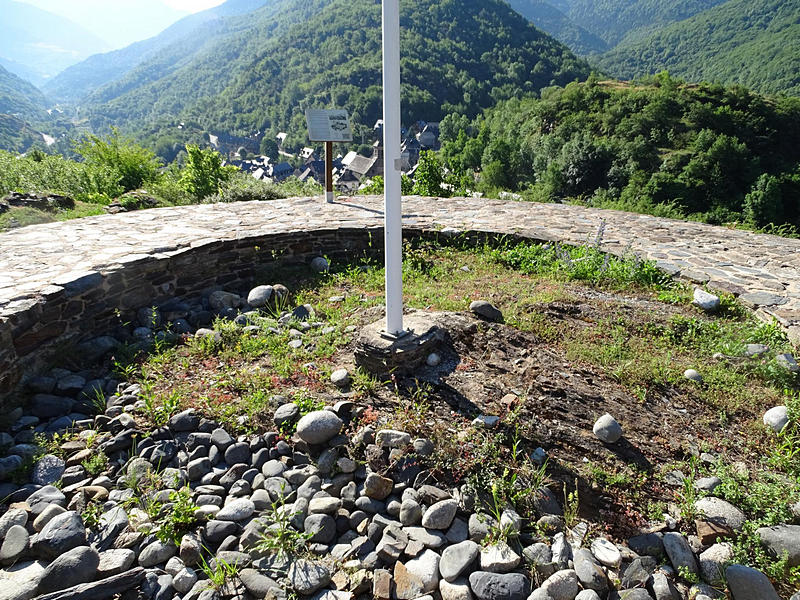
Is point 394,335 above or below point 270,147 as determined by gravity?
above

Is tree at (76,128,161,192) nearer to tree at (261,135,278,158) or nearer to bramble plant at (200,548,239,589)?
bramble plant at (200,548,239,589)

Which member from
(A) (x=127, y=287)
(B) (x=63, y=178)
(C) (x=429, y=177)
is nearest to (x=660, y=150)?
(C) (x=429, y=177)

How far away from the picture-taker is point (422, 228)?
6414 mm

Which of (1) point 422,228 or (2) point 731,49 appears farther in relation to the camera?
(2) point 731,49

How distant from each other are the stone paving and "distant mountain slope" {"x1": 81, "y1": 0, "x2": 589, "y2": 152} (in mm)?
67708

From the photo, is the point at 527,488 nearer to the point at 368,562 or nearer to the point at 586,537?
the point at 586,537

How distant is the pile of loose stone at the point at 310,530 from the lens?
2055 mm

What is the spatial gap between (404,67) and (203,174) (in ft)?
225

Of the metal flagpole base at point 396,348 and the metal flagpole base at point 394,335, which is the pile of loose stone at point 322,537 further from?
the metal flagpole base at point 394,335

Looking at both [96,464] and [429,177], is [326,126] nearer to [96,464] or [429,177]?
[429,177]

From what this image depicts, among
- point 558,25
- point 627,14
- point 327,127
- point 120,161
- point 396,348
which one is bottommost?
point 396,348

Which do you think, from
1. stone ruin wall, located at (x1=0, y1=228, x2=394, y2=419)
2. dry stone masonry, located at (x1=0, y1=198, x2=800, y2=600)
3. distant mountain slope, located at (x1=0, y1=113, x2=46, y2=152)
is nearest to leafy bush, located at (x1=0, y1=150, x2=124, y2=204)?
stone ruin wall, located at (x1=0, y1=228, x2=394, y2=419)

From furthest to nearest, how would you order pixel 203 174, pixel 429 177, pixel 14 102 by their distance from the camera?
pixel 14 102 < pixel 203 174 < pixel 429 177

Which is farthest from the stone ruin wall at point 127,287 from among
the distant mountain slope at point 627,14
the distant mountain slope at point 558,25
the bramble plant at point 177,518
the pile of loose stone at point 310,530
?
the distant mountain slope at point 558,25
